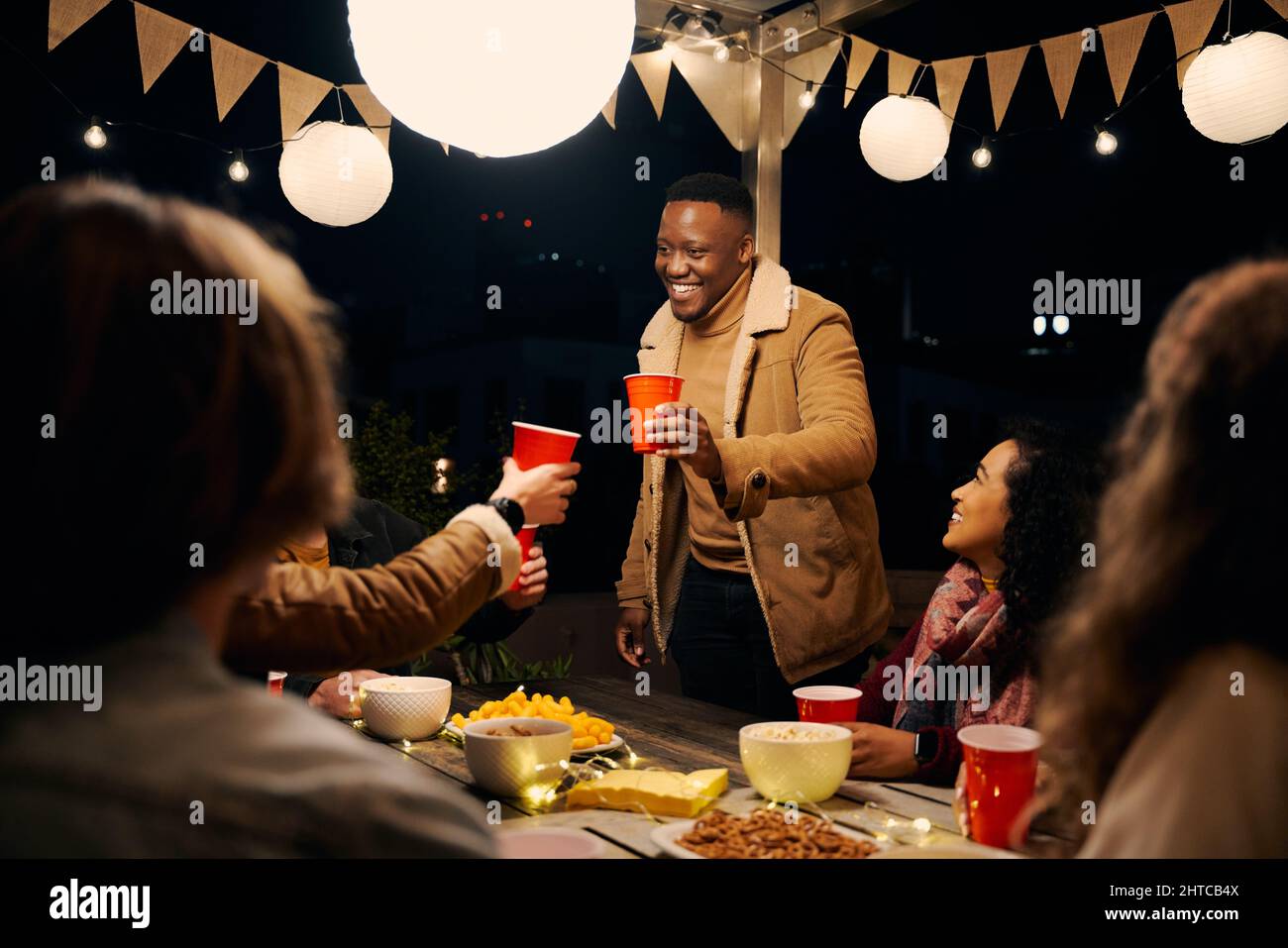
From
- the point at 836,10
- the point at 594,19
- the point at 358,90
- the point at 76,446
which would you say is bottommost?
the point at 76,446

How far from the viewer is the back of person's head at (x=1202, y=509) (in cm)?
73

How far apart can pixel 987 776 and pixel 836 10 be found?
9.27 feet

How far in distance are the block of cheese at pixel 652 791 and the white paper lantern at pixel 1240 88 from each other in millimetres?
2404

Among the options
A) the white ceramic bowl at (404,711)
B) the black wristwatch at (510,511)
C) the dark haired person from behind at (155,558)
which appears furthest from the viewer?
the white ceramic bowl at (404,711)

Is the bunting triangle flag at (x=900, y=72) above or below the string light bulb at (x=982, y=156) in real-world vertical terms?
above

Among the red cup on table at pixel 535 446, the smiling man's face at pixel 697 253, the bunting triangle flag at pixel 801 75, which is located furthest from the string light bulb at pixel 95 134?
the bunting triangle flag at pixel 801 75

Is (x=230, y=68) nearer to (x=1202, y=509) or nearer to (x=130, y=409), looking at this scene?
(x=130, y=409)

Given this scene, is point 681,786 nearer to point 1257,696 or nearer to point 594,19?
point 1257,696

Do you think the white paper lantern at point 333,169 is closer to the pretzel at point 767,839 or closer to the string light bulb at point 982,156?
the string light bulb at point 982,156

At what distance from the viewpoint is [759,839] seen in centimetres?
128

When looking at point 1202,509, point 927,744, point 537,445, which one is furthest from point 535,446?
point 1202,509

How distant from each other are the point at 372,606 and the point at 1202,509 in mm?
1080

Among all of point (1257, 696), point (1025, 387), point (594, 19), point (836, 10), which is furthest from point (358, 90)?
point (1025, 387)
